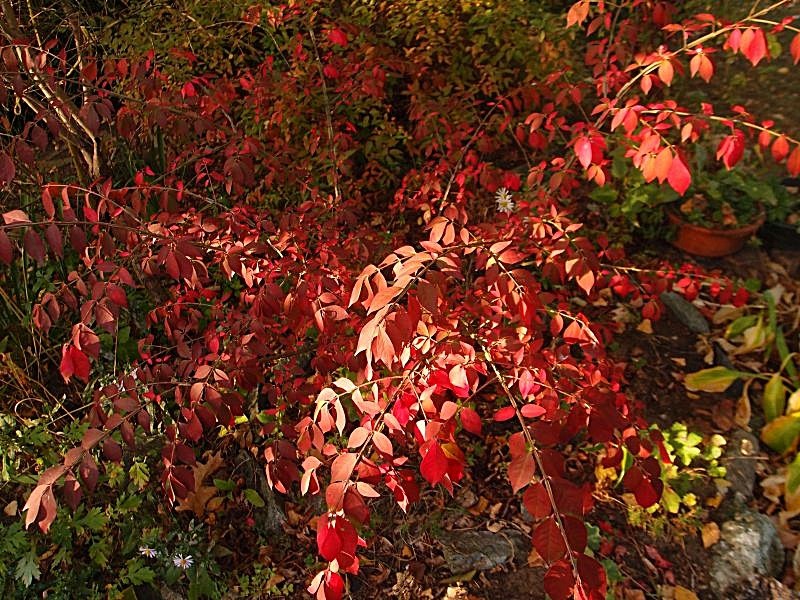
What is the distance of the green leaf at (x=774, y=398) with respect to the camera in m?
2.85

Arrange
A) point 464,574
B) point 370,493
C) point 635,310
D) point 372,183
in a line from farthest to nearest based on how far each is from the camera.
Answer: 1. point 372,183
2. point 635,310
3. point 464,574
4. point 370,493

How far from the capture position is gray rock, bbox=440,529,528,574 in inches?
95.1

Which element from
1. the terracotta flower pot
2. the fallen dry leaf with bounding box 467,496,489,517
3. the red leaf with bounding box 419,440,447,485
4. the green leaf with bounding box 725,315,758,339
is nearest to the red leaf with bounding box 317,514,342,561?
the red leaf with bounding box 419,440,447,485

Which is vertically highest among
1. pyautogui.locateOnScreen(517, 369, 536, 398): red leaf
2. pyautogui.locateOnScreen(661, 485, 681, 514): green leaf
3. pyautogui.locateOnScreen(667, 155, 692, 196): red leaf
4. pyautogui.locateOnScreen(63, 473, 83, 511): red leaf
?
pyautogui.locateOnScreen(667, 155, 692, 196): red leaf

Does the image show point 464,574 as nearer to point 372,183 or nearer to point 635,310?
point 635,310

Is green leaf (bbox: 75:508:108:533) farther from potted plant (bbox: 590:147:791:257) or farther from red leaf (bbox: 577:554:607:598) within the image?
potted plant (bbox: 590:147:791:257)

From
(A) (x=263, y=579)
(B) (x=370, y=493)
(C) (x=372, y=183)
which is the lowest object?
(A) (x=263, y=579)

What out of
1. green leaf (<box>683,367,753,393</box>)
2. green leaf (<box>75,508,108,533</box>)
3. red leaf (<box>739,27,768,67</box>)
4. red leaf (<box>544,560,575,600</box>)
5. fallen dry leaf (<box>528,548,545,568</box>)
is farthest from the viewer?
green leaf (<box>683,367,753,393</box>)

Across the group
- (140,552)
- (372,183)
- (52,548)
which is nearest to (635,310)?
(372,183)

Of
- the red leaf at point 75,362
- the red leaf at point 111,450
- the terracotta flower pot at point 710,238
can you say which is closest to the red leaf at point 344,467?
the red leaf at point 111,450

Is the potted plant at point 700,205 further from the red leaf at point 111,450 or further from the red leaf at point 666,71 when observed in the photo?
the red leaf at point 111,450

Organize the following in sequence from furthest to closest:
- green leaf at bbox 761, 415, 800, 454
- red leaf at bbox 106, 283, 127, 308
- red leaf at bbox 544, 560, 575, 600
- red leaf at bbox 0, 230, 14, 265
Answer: green leaf at bbox 761, 415, 800, 454 → red leaf at bbox 106, 283, 127, 308 → red leaf at bbox 0, 230, 14, 265 → red leaf at bbox 544, 560, 575, 600

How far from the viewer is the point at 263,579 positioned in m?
2.41

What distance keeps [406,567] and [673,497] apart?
1.14m
